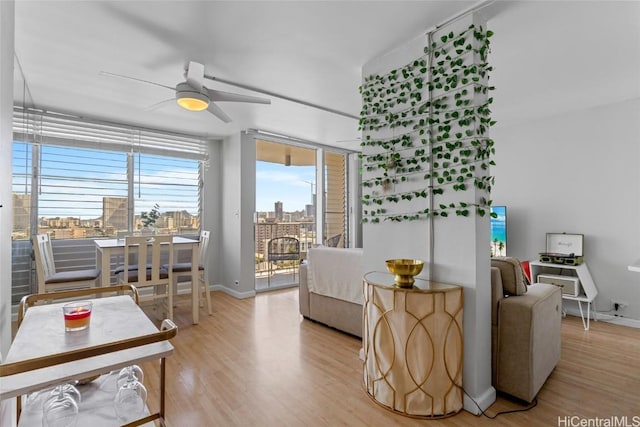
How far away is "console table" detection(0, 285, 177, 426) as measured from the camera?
82cm

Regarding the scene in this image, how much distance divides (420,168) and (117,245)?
3084 millimetres

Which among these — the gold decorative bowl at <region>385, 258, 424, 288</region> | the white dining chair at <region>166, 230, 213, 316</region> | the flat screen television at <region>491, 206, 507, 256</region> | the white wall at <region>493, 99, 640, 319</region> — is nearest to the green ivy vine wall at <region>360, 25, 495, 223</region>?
the gold decorative bowl at <region>385, 258, 424, 288</region>

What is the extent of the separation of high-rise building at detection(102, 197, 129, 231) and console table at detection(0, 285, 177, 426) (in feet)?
10.7

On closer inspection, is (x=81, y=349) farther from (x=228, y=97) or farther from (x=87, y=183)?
(x=87, y=183)

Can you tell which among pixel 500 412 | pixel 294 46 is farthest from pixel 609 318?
pixel 294 46

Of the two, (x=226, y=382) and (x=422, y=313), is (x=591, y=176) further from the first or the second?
(x=226, y=382)

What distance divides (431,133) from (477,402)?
5.77 ft

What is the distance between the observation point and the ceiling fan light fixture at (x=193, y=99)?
2.56 m

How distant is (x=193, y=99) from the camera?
2580mm

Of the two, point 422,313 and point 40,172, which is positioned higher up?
point 40,172

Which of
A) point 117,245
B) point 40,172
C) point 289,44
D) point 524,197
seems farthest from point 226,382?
point 524,197

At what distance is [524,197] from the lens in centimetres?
423

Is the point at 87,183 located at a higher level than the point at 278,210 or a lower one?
higher
